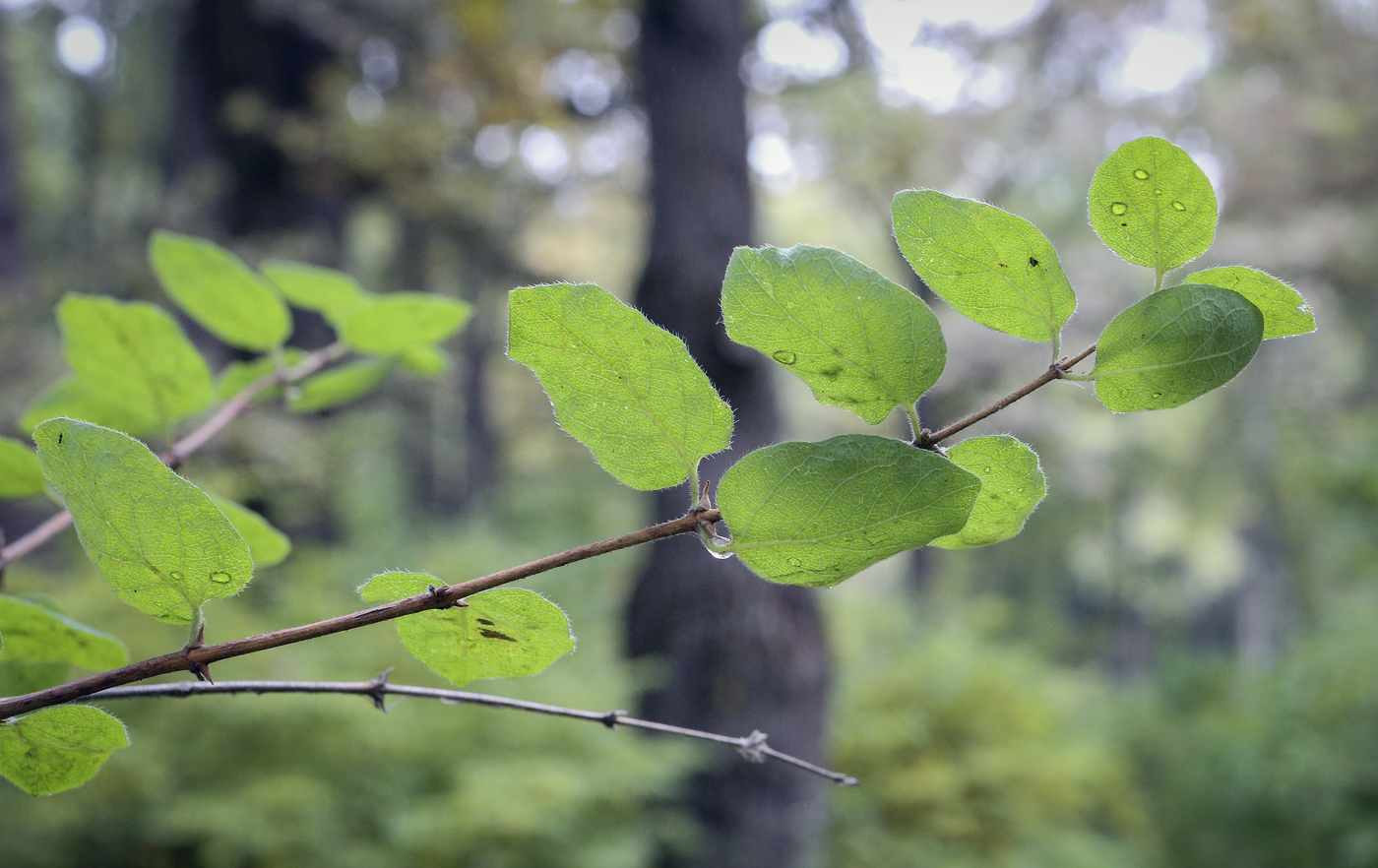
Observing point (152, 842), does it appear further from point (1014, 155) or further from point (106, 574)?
point (1014, 155)

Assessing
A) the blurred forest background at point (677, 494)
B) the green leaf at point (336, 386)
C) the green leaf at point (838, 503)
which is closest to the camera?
the green leaf at point (838, 503)

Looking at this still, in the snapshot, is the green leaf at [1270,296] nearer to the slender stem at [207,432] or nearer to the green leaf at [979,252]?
the green leaf at [979,252]

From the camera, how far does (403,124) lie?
3.31m

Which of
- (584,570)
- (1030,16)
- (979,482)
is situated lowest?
(584,570)

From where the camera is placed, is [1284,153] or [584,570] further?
[1284,153]

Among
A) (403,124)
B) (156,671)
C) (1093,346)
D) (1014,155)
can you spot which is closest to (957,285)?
(1093,346)

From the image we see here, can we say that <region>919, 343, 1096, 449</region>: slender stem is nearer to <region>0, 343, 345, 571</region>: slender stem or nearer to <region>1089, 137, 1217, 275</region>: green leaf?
<region>1089, 137, 1217, 275</region>: green leaf

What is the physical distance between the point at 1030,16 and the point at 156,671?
5969mm

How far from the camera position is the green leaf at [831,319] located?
164mm

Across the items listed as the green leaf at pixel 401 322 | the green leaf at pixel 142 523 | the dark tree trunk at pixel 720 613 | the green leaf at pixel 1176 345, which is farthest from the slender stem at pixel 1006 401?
the dark tree trunk at pixel 720 613

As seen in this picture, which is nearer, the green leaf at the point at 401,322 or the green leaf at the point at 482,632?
the green leaf at the point at 482,632

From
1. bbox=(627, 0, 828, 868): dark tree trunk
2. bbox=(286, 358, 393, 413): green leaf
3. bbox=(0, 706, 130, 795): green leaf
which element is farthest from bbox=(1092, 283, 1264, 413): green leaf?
bbox=(627, 0, 828, 868): dark tree trunk

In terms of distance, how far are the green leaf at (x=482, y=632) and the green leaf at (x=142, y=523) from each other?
0.03 metres

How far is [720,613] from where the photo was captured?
1.99 metres
